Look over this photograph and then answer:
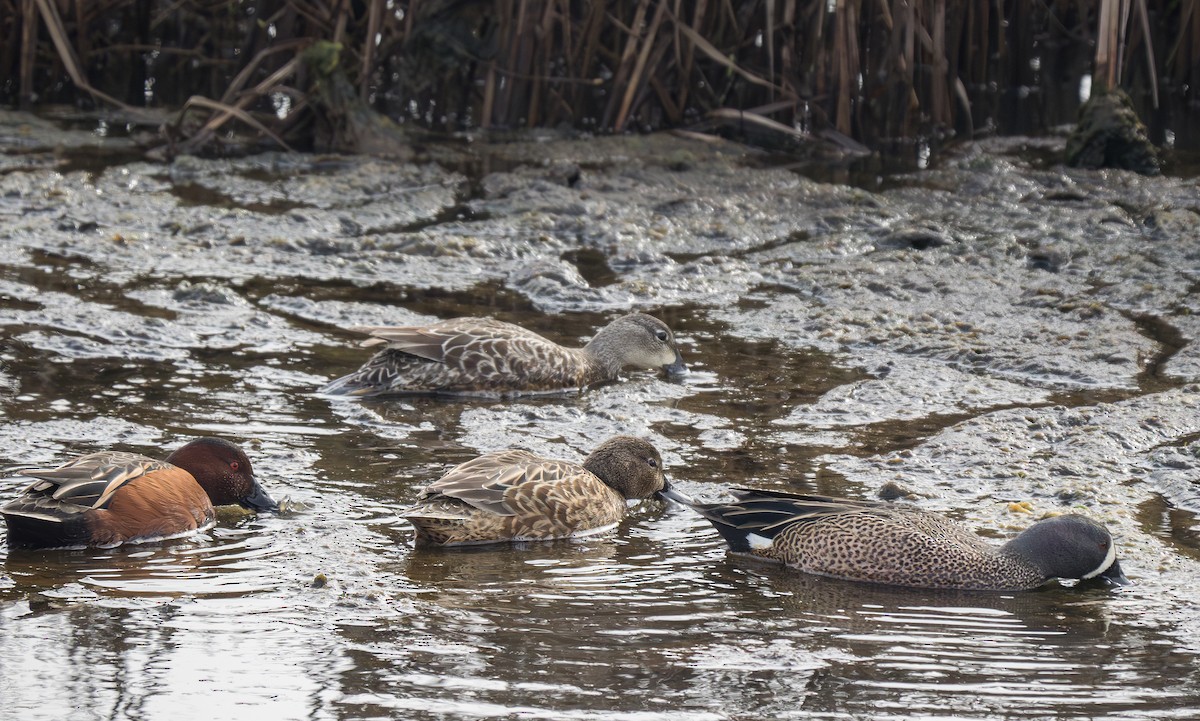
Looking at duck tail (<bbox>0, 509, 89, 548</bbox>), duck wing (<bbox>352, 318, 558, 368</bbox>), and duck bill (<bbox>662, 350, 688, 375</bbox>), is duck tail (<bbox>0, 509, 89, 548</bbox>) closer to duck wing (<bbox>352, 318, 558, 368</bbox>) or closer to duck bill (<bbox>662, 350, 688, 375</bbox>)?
duck wing (<bbox>352, 318, 558, 368</bbox>)

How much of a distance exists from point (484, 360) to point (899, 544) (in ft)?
9.45

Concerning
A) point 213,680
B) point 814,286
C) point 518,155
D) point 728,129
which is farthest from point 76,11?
point 213,680

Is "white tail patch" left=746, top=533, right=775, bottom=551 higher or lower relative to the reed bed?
lower

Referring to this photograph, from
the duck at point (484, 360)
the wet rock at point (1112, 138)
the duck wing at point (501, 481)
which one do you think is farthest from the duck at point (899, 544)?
the wet rock at point (1112, 138)

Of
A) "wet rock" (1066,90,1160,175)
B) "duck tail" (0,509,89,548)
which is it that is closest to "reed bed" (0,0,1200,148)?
"wet rock" (1066,90,1160,175)

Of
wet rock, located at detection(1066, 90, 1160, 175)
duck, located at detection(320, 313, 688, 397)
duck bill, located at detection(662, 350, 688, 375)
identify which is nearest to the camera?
duck, located at detection(320, 313, 688, 397)

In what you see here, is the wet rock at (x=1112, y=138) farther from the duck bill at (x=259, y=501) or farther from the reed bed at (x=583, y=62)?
the duck bill at (x=259, y=501)

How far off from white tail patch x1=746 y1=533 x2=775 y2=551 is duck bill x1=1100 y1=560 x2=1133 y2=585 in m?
1.11

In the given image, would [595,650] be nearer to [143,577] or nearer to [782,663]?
[782,663]

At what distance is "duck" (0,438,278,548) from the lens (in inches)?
210

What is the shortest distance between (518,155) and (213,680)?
28.6 feet

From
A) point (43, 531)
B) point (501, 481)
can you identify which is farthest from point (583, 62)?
point (43, 531)

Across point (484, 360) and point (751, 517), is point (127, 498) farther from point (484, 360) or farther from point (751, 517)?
point (484, 360)

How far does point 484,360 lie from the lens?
7.75m
